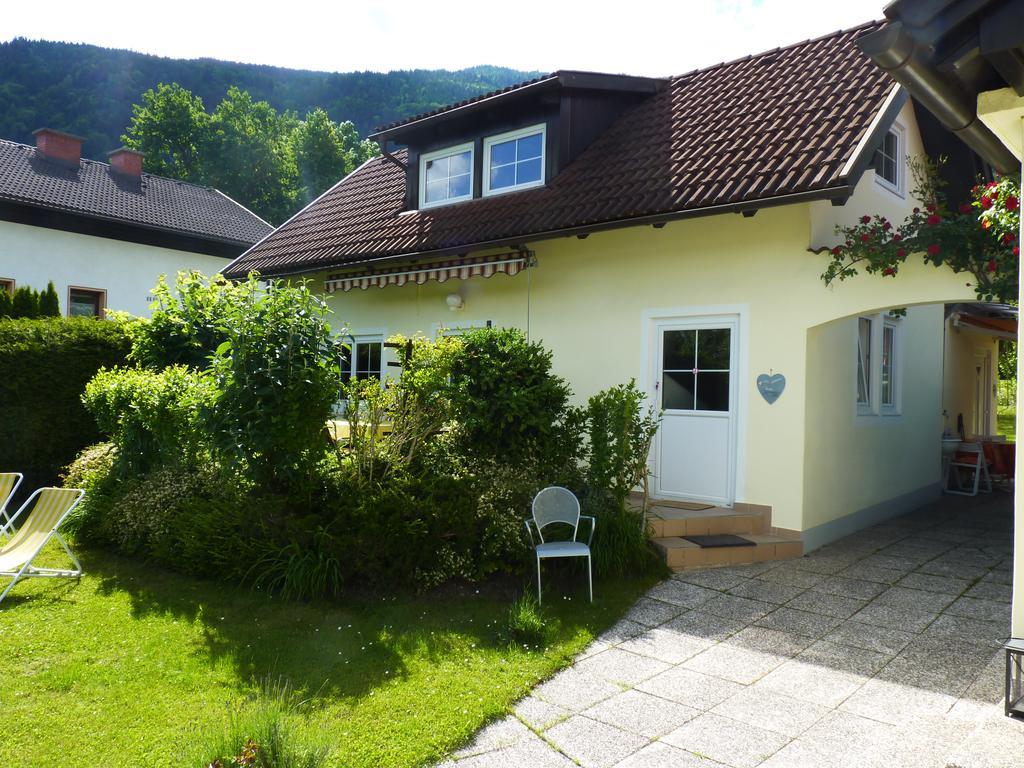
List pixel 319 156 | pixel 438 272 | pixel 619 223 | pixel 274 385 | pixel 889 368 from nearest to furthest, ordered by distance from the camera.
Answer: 1. pixel 274 385
2. pixel 619 223
3. pixel 438 272
4. pixel 889 368
5. pixel 319 156

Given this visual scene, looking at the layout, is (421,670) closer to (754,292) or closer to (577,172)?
(754,292)

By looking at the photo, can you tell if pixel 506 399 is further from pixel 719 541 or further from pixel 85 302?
pixel 85 302

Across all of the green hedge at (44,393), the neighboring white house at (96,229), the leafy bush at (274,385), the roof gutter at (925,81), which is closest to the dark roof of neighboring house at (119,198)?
the neighboring white house at (96,229)

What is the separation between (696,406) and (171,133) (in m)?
46.0

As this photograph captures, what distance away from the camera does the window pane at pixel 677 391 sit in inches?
389

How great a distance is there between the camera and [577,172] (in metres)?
11.3

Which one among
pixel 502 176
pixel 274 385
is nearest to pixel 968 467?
pixel 502 176

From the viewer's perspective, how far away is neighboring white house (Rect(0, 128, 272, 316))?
21156 mm

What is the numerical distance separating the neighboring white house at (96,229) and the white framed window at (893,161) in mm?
21386

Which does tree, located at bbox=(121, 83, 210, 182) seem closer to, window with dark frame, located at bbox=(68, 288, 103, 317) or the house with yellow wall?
window with dark frame, located at bbox=(68, 288, 103, 317)

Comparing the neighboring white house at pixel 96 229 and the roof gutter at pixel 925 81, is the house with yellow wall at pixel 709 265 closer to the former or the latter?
the roof gutter at pixel 925 81

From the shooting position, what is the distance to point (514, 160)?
1231 cm

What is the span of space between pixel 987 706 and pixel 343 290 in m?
10.8

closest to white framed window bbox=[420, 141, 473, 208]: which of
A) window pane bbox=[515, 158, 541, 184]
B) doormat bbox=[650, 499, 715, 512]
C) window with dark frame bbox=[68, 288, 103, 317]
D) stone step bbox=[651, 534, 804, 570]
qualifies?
window pane bbox=[515, 158, 541, 184]
